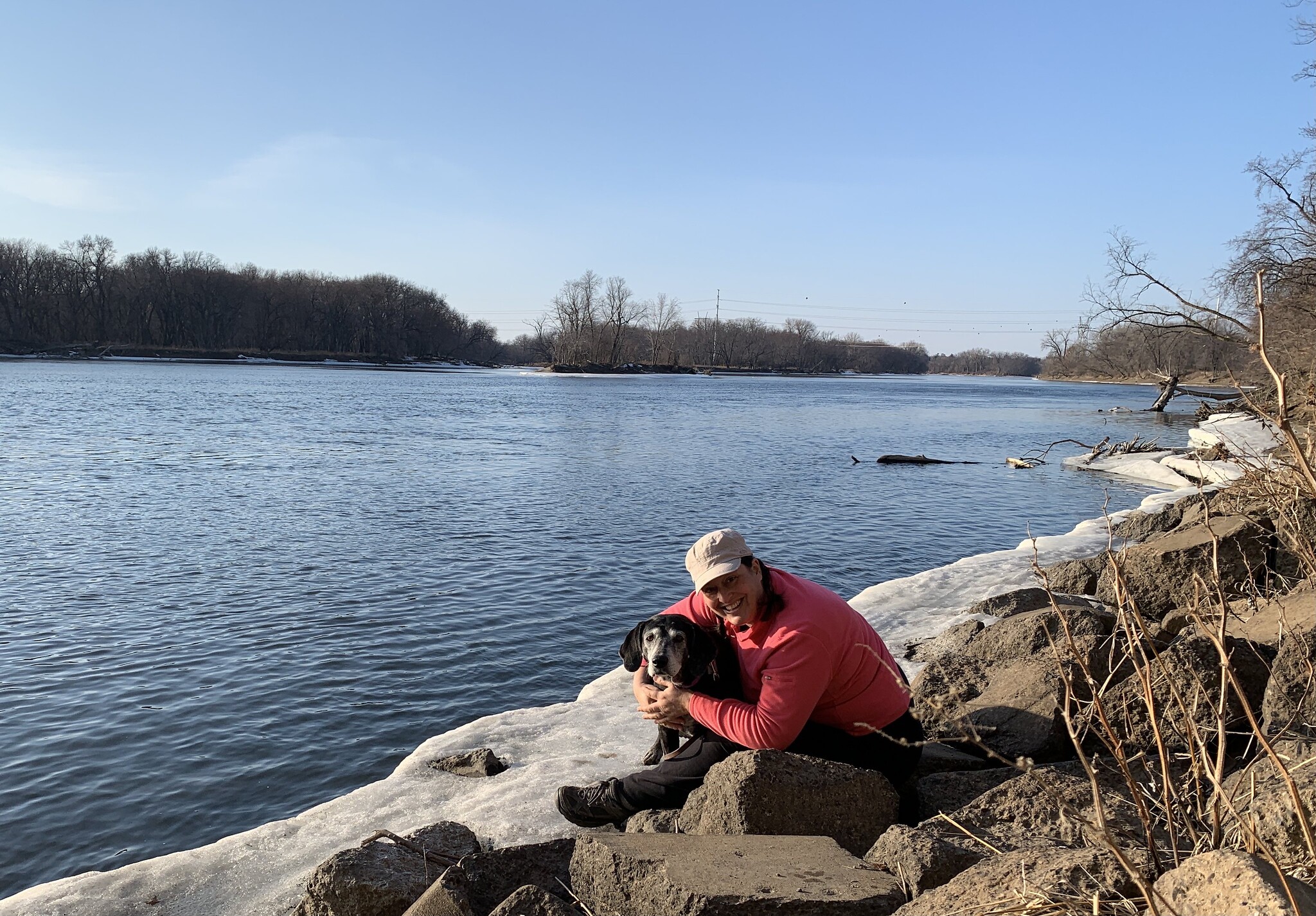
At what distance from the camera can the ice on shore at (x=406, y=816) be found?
14.5ft

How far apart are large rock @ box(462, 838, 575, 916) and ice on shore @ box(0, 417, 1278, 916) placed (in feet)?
2.29

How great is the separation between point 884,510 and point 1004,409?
4630 cm

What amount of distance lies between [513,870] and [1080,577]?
6.95m

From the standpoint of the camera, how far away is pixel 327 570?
11688 mm

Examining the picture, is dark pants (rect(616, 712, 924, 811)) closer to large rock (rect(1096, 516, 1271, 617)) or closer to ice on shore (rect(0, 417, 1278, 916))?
ice on shore (rect(0, 417, 1278, 916))

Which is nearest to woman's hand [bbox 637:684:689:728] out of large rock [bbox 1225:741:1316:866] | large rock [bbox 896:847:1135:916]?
large rock [bbox 896:847:1135:916]

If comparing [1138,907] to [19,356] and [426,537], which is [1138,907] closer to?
[426,537]

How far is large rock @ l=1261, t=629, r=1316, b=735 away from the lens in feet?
13.2

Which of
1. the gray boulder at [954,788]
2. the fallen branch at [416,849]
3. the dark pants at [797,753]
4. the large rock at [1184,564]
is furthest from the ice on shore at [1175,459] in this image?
the fallen branch at [416,849]

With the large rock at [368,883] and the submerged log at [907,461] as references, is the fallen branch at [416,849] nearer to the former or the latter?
the large rock at [368,883]

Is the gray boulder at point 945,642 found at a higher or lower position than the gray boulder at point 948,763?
lower

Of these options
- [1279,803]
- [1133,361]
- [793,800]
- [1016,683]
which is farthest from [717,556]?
[1133,361]

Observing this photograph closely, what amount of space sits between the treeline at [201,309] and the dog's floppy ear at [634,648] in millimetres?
110264

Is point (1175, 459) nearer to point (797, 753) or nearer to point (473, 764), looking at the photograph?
point (473, 764)
